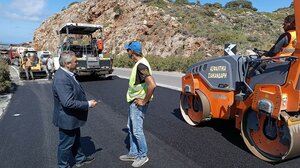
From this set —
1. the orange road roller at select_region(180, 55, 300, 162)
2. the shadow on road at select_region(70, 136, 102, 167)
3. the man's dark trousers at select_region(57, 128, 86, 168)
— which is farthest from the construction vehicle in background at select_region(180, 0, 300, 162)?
the man's dark trousers at select_region(57, 128, 86, 168)

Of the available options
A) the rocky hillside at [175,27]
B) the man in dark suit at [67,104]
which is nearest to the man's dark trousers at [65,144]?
the man in dark suit at [67,104]

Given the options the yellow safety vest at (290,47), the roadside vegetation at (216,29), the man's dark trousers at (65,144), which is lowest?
the man's dark trousers at (65,144)

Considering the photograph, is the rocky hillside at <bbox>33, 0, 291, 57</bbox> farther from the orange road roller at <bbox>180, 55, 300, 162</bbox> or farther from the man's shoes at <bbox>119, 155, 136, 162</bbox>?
the man's shoes at <bbox>119, 155, 136, 162</bbox>

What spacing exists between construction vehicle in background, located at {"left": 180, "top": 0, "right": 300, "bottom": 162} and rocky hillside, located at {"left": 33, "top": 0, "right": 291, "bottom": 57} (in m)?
19.1

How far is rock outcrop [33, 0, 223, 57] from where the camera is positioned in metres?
28.4

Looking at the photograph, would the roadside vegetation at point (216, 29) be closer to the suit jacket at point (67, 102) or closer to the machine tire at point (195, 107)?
the machine tire at point (195, 107)

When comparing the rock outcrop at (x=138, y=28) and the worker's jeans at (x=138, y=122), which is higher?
the rock outcrop at (x=138, y=28)

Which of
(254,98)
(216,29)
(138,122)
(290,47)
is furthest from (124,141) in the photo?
(216,29)

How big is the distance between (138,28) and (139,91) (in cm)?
3280

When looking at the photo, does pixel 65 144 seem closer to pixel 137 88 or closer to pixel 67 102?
pixel 67 102

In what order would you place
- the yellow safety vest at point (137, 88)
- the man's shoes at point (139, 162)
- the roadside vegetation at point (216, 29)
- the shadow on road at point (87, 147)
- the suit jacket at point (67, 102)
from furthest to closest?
the roadside vegetation at point (216, 29) → the shadow on road at point (87, 147) → the man's shoes at point (139, 162) → the yellow safety vest at point (137, 88) → the suit jacket at point (67, 102)

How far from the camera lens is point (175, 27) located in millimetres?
32219

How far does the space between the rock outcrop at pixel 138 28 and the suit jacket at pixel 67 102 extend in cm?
2175

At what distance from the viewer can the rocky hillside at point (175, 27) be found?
88.7 ft
